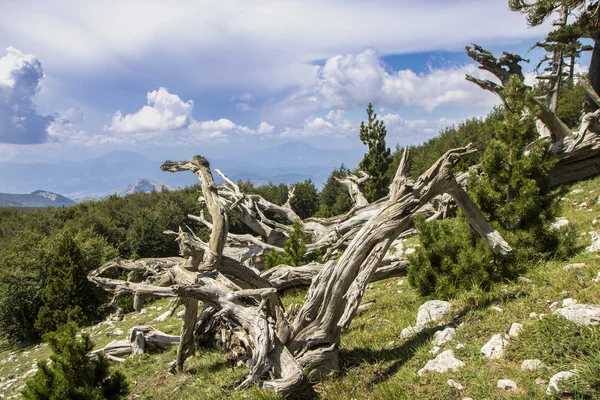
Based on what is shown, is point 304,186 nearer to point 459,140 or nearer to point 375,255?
point 459,140

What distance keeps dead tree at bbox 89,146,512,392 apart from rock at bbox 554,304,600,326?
198 centimetres

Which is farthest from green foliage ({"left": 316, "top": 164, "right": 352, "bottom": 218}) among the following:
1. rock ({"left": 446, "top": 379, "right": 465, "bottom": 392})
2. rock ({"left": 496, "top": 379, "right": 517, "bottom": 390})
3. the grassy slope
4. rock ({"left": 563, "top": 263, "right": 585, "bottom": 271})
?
rock ({"left": 496, "top": 379, "right": 517, "bottom": 390})

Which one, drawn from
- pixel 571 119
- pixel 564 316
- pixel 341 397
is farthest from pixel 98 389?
pixel 571 119

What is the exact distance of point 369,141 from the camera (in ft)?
90.3

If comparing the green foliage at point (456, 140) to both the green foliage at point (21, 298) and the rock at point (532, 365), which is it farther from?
the rock at point (532, 365)

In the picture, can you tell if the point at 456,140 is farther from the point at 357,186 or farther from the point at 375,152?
the point at 357,186

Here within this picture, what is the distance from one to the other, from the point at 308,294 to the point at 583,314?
3.30 metres

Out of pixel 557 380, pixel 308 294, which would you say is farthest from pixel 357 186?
pixel 557 380

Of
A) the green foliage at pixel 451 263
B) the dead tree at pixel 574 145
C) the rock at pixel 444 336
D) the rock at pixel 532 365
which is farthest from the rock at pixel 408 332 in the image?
the dead tree at pixel 574 145

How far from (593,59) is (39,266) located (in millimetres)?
32888

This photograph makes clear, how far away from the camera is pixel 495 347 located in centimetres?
412

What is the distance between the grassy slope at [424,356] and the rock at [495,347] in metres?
0.09

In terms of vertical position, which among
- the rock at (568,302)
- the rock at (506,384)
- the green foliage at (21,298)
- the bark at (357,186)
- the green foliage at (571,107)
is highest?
the green foliage at (571,107)

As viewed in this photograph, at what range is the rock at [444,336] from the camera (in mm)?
4770
